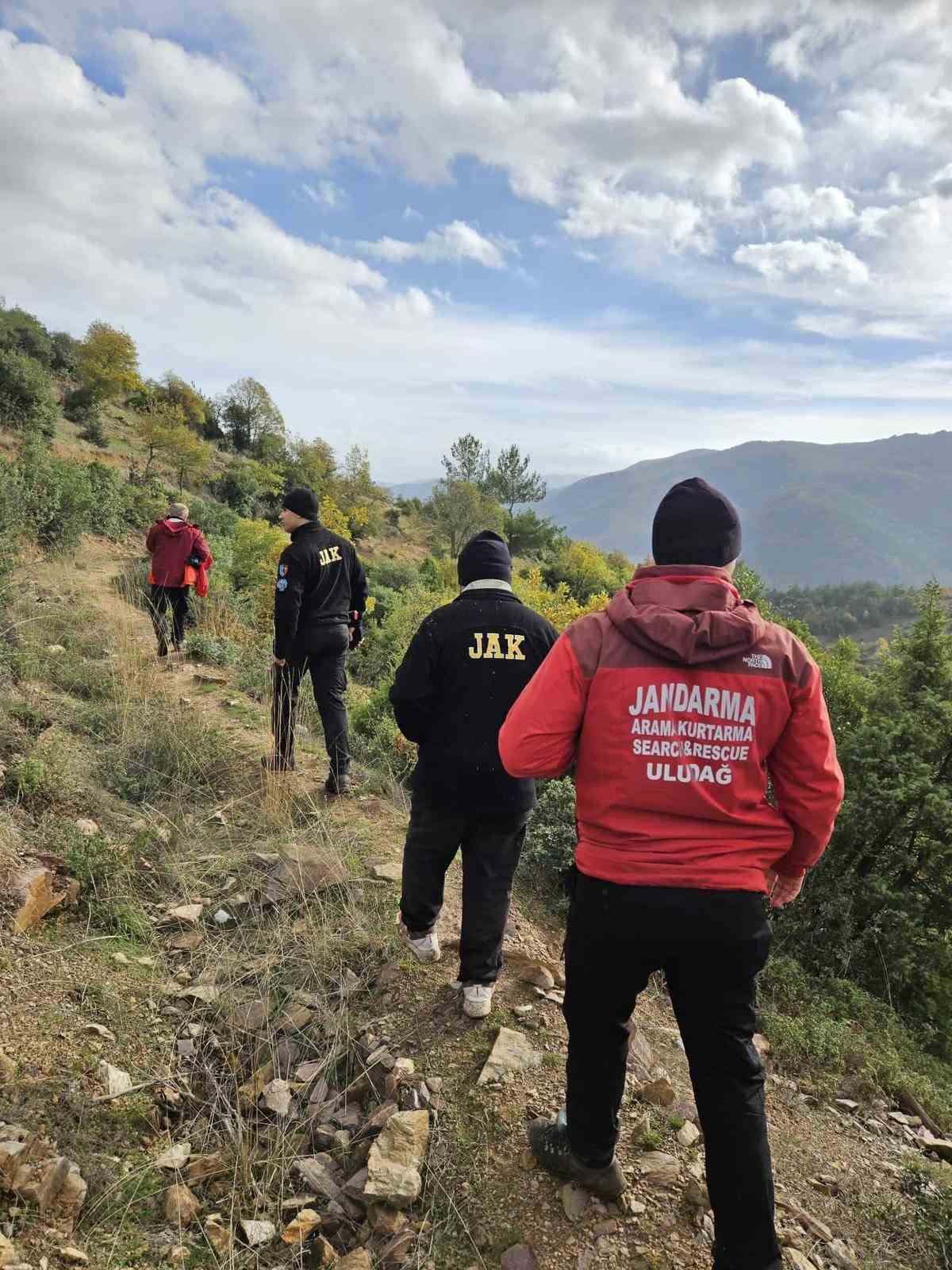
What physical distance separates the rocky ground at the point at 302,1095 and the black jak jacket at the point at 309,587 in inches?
48.1

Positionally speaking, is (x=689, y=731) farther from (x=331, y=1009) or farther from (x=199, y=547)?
(x=199, y=547)

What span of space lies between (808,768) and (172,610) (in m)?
7.13

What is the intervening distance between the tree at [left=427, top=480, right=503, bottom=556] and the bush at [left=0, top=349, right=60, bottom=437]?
776 inches

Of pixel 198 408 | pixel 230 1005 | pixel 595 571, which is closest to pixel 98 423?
pixel 198 408

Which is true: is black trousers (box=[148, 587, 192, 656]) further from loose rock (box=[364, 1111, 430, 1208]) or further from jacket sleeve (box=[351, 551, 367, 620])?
loose rock (box=[364, 1111, 430, 1208])

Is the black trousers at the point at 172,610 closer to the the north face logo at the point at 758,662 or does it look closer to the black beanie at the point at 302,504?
the black beanie at the point at 302,504

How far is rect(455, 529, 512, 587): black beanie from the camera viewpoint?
2.72m

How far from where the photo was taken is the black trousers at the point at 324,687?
14.6ft

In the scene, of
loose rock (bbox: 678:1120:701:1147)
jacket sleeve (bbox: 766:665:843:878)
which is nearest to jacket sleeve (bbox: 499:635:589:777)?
jacket sleeve (bbox: 766:665:843:878)

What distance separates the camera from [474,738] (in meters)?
2.59

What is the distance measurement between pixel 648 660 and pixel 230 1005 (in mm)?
2205

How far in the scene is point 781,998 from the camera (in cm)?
369

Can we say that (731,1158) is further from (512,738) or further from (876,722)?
(876,722)

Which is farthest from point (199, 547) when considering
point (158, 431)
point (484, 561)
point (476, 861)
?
point (158, 431)
